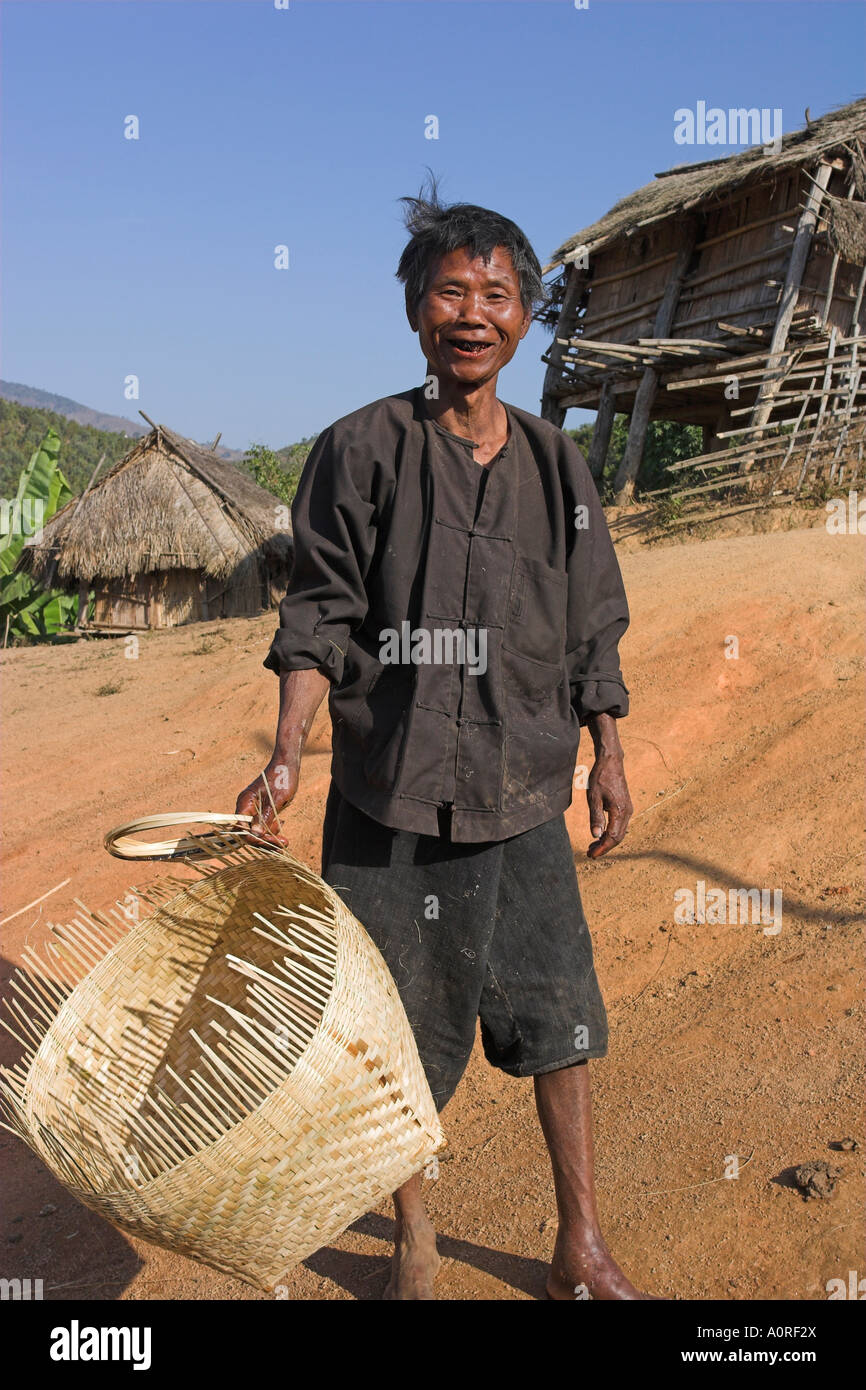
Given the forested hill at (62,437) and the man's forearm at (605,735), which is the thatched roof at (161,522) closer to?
the man's forearm at (605,735)

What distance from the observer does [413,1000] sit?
2160 millimetres

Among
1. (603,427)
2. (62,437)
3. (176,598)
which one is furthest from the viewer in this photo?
(62,437)

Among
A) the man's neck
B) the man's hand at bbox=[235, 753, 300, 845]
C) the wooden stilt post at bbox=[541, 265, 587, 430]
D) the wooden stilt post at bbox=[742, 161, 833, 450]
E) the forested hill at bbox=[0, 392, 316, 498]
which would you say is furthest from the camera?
the forested hill at bbox=[0, 392, 316, 498]

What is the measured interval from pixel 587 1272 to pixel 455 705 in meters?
1.14

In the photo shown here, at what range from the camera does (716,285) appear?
11945 millimetres

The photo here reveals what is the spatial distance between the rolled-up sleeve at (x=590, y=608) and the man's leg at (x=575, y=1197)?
77cm

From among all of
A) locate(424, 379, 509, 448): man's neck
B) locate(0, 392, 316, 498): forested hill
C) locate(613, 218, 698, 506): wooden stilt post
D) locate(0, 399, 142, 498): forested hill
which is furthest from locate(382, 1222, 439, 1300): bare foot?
locate(0, 399, 142, 498): forested hill

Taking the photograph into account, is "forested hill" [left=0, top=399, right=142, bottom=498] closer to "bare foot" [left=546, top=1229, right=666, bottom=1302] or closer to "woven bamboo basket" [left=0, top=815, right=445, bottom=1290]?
"woven bamboo basket" [left=0, top=815, right=445, bottom=1290]

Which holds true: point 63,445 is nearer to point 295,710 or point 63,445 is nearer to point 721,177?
point 721,177

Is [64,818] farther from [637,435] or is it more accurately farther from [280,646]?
[637,435]

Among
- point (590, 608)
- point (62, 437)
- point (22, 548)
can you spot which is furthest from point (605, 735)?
point (62, 437)

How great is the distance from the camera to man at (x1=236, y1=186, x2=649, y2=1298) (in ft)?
6.84

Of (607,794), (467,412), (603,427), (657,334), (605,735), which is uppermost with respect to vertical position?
(657,334)

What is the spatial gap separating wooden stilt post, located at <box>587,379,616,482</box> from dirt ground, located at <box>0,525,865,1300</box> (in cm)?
673
